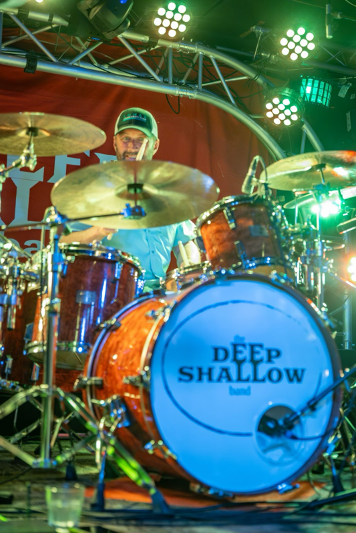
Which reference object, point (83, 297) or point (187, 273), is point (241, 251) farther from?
point (83, 297)

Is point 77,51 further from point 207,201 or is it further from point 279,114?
point 207,201

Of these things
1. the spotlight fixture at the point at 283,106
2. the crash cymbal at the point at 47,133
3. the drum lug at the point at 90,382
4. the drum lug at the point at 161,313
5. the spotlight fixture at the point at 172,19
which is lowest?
the drum lug at the point at 90,382

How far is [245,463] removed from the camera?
2289 mm

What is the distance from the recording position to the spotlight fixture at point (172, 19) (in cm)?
472

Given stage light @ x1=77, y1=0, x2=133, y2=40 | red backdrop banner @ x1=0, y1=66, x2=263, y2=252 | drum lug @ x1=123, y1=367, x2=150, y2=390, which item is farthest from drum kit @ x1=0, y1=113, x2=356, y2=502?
red backdrop banner @ x1=0, y1=66, x2=263, y2=252

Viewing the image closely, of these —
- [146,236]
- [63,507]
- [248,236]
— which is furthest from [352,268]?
[63,507]

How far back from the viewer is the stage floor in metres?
1.91

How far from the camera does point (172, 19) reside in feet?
15.6

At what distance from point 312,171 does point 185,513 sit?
7.02 ft

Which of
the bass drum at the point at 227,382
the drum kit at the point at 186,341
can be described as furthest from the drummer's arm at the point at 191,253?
the bass drum at the point at 227,382

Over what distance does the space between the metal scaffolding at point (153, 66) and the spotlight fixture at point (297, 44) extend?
0.34m

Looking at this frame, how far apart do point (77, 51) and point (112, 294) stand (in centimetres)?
302

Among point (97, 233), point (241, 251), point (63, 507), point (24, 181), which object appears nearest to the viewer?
point (63, 507)

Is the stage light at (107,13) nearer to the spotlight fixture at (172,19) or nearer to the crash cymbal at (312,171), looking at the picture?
the spotlight fixture at (172,19)
